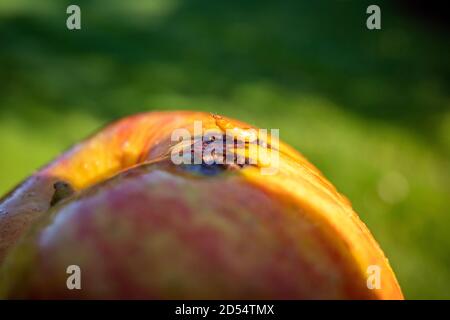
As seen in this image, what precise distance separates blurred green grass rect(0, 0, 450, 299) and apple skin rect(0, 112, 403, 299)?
1974mm

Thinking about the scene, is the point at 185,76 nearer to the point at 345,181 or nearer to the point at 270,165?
the point at 345,181

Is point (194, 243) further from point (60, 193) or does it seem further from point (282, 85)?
point (282, 85)

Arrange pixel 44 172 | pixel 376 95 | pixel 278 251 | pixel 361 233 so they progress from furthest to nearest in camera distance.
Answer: pixel 376 95 → pixel 44 172 → pixel 361 233 → pixel 278 251

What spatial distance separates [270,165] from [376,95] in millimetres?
3193

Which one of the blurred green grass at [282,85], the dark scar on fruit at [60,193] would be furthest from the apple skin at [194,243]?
the blurred green grass at [282,85]

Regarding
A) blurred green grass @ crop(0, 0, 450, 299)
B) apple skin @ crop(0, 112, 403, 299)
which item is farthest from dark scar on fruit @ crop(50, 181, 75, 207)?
blurred green grass @ crop(0, 0, 450, 299)

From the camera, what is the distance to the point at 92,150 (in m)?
1.21

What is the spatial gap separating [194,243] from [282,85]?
3337 mm

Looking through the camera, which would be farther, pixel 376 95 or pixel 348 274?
pixel 376 95

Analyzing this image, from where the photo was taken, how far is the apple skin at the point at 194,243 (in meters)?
0.65

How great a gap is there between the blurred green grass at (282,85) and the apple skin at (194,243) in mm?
1974

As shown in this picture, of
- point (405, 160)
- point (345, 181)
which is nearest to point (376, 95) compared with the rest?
point (405, 160)

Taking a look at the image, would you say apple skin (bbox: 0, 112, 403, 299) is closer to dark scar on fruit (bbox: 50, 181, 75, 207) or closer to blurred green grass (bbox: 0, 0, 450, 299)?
dark scar on fruit (bbox: 50, 181, 75, 207)

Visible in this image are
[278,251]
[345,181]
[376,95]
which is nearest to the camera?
[278,251]
